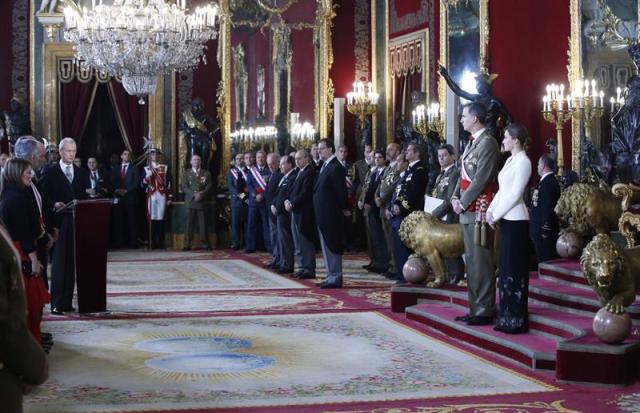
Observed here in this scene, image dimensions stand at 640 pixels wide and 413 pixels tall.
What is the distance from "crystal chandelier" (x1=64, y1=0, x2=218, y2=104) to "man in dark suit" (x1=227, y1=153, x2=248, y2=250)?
425 centimetres

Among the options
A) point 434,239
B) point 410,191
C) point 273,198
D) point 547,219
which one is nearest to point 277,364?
point 434,239

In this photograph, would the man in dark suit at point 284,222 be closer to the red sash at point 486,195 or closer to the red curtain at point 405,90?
the red curtain at point 405,90

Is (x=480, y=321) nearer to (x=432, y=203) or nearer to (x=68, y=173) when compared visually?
(x=432, y=203)

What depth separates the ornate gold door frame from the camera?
17.7m

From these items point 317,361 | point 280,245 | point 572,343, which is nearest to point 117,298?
point 280,245

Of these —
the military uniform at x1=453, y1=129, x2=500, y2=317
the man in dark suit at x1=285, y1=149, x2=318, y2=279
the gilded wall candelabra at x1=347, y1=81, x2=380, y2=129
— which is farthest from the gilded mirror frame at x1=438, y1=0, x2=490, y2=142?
the military uniform at x1=453, y1=129, x2=500, y2=317

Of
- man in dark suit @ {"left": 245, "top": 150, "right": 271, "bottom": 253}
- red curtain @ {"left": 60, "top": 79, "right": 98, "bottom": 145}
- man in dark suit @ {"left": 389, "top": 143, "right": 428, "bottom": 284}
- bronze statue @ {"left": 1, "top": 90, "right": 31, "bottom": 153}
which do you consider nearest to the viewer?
man in dark suit @ {"left": 389, "top": 143, "right": 428, "bottom": 284}

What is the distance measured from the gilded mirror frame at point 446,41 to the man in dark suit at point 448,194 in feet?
12.8

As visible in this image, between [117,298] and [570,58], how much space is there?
18.8ft

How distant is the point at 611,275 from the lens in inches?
261

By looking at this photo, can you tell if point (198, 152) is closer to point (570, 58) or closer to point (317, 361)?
point (570, 58)

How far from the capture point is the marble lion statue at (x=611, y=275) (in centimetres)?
665

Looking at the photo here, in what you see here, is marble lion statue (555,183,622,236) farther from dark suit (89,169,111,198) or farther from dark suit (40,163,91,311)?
dark suit (89,169,111,198)

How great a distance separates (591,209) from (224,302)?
3.66m
